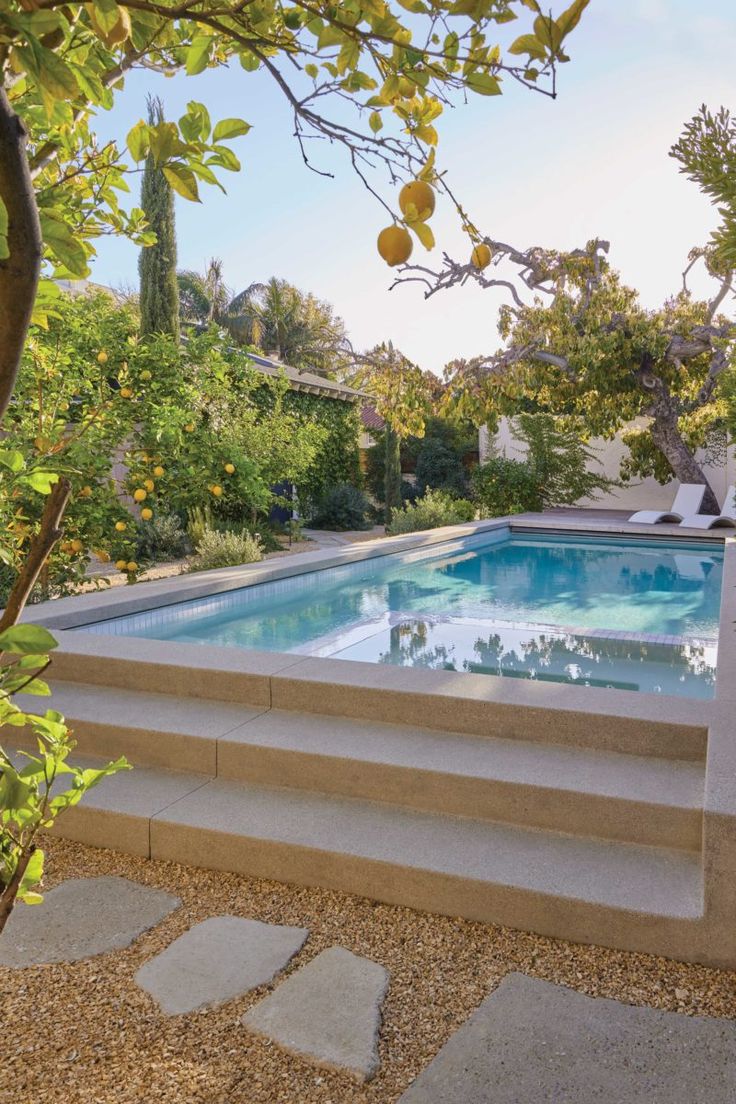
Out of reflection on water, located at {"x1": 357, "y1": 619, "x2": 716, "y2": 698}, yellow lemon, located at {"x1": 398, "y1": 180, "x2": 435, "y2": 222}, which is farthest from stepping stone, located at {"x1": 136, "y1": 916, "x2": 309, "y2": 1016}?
reflection on water, located at {"x1": 357, "y1": 619, "x2": 716, "y2": 698}

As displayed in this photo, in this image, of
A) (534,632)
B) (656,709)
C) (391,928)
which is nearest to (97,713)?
(391,928)

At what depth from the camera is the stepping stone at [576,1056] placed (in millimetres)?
1890

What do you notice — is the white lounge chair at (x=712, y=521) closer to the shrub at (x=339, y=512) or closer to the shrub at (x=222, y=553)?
the shrub at (x=339, y=512)

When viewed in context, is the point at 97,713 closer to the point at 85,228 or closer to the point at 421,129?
the point at 85,228

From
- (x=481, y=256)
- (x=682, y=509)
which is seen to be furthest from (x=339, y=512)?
(x=481, y=256)

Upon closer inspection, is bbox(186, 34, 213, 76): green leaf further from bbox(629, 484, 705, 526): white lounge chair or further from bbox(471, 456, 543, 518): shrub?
bbox(471, 456, 543, 518): shrub

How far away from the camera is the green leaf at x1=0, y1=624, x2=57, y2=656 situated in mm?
907

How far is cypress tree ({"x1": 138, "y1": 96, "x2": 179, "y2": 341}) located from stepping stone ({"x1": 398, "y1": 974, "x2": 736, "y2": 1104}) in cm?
1189

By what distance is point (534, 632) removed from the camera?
6879mm

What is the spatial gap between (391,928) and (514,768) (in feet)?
2.92

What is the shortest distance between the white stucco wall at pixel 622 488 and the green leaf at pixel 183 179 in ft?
61.2

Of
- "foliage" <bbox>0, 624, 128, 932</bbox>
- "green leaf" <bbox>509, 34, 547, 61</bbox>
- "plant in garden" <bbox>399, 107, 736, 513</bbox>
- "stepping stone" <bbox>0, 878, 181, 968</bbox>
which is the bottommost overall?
"stepping stone" <bbox>0, 878, 181, 968</bbox>

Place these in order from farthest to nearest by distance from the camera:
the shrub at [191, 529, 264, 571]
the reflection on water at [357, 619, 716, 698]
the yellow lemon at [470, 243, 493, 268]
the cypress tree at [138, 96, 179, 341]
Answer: the cypress tree at [138, 96, 179, 341], the shrub at [191, 529, 264, 571], the reflection on water at [357, 619, 716, 698], the yellow lemon at [470, 243, 493, 268]

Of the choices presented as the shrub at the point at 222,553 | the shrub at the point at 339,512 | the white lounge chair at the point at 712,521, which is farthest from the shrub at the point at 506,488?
the shrub at the point at 222,553
